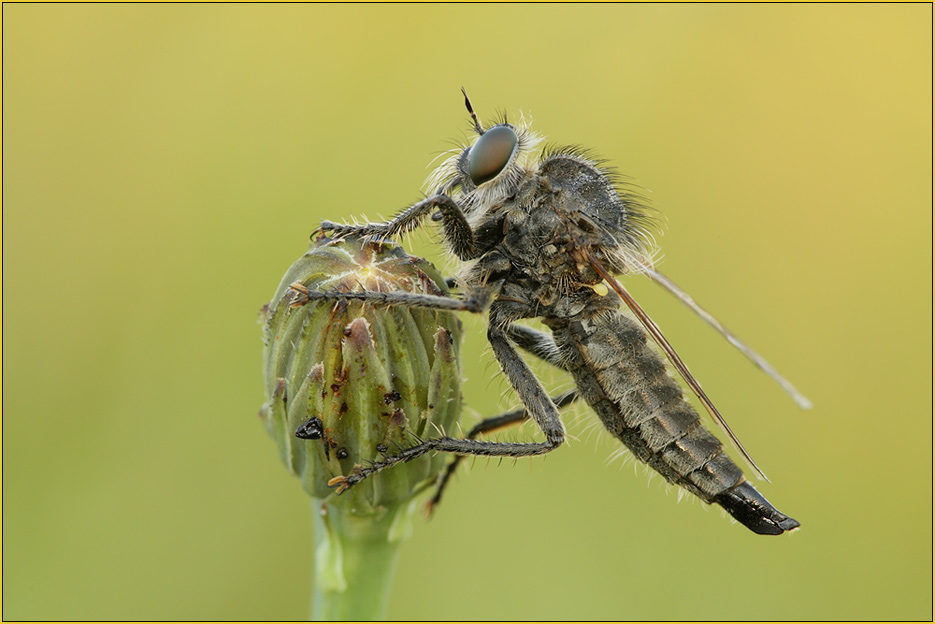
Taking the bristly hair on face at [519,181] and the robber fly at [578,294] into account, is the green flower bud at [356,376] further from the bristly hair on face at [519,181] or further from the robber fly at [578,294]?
the bristly hair on face at [519,181]

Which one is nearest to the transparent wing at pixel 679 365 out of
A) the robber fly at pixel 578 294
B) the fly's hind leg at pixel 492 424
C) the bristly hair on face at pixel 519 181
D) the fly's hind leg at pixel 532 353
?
the robber fly at pixel 578 294

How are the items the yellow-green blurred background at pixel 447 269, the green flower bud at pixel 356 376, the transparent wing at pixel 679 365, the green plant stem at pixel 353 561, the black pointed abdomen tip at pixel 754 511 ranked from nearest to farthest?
1. the green flower bud at pixel 356 376
2. the green plant stem at pixel 353 561
3. the transparent wing at pixel 679 365
4. the black pointed abdomen tip at pixel 754 511
5. the yellow-green blurred background at pixel 447 269

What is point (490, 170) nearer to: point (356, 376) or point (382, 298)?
point (382, 298)

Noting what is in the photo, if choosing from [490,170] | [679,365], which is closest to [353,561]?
[679,365]

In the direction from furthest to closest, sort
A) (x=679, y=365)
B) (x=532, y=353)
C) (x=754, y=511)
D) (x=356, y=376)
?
(x=532, y=353)
(x=754, y=511)
(x=679, y=365)
(x=356, y=376)

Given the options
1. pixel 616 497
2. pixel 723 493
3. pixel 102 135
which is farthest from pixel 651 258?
pixel 102 135

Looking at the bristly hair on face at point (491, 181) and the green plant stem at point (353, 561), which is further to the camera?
the bristly hair on face at point (491, 181)

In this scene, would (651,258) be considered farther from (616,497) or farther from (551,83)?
(551,83)
